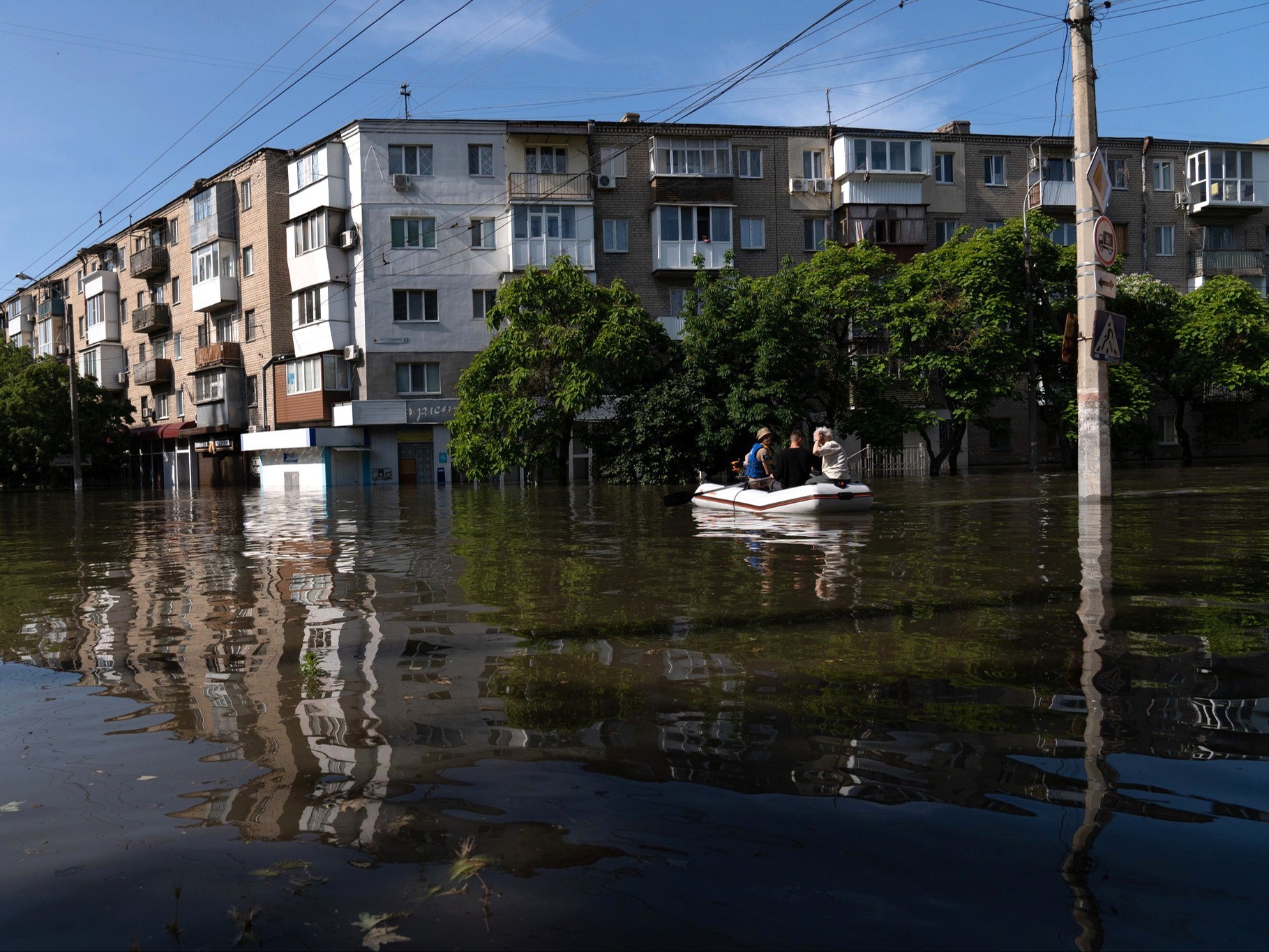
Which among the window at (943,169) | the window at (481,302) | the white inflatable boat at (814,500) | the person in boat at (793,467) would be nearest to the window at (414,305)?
the window at (481,302)

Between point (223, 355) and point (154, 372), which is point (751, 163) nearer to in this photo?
point (223, 355)

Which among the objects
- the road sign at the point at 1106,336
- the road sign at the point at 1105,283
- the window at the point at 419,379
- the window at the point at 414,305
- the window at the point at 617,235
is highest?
the window at the point at 617,235

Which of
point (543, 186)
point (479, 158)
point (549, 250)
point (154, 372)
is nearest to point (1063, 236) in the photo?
point (549, 250)

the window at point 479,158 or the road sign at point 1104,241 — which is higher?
the window at point 479,158

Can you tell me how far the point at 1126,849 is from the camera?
2.87 metres

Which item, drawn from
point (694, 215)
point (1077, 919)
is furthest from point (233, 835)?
point (694, 215)

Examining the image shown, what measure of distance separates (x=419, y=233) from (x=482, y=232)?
2.95 metres

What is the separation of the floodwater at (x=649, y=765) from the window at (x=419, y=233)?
41.5m

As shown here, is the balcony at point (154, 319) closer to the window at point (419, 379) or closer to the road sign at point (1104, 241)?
the window at point (419, 379)

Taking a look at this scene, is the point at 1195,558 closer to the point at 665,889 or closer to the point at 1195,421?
the point at 665,889

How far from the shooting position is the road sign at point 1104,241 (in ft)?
51.6

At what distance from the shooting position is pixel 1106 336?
51.5ft

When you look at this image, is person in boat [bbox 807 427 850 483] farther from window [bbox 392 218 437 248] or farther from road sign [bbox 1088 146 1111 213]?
window [bbox 392 218 437 248]

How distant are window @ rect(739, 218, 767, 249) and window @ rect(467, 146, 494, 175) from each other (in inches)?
483
